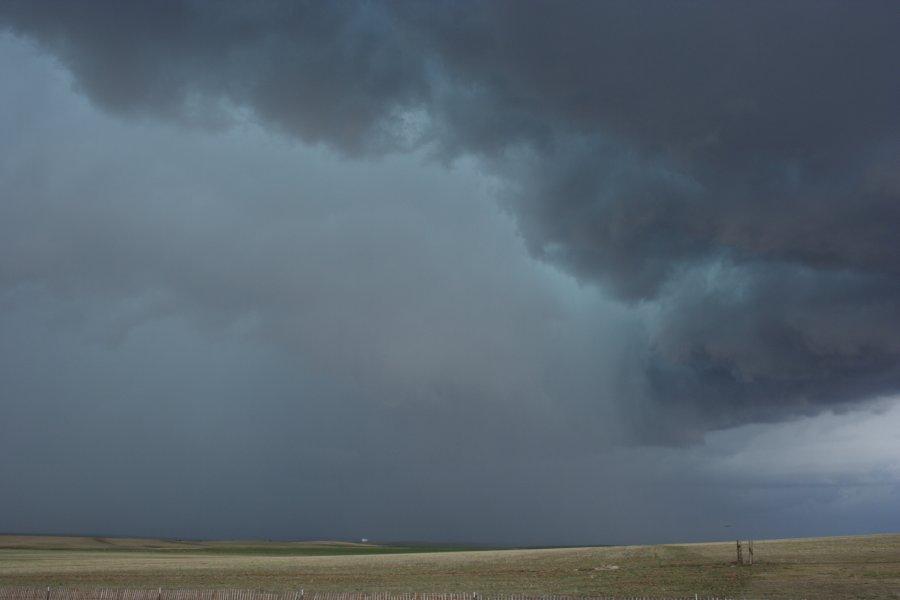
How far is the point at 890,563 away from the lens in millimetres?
62344

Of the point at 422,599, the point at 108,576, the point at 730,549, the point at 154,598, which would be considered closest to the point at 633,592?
the point at 422,599

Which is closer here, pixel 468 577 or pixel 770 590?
pixel 770 590

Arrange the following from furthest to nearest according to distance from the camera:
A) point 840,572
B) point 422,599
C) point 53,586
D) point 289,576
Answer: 1. point 289,576
2. point 53,586
3. point 840,572
4. point 422,599

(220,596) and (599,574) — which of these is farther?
(599,574)

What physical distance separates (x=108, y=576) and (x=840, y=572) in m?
78.8

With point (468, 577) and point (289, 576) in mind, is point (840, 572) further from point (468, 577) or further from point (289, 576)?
point (289, 576)

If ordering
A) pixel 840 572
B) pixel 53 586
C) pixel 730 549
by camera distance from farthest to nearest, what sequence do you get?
1. pixel 730 549
2. pixel 53 586
3. pixel 840 572


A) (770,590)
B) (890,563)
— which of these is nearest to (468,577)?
(770,590)

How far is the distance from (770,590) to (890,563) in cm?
2050

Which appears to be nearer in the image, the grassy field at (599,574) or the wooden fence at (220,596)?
the wooden fence at (220,596)

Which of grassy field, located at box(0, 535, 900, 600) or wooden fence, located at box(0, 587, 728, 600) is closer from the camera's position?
wooden fence, located at box(0, 587, 728, 600)

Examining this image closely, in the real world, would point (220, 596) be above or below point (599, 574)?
below

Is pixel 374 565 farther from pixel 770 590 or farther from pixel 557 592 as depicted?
pixel 770 590

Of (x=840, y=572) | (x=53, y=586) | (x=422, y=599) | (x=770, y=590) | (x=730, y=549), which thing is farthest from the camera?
(x=730, y=549)
